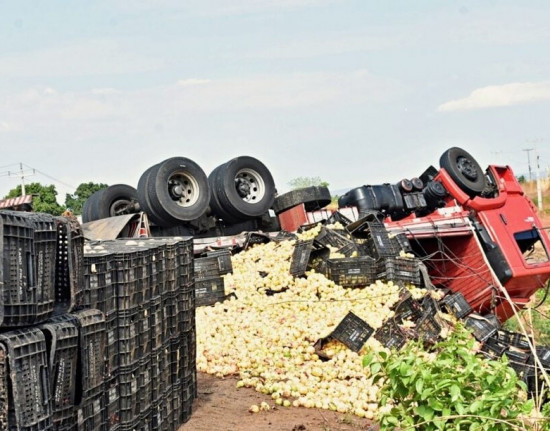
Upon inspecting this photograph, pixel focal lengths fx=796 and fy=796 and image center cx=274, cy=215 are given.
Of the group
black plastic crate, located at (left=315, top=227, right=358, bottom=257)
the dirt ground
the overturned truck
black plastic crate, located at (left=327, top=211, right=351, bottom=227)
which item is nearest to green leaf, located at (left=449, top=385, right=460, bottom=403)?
the dirt ground

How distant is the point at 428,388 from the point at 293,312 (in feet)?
24.3

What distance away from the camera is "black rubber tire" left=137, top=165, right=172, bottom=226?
15750mm

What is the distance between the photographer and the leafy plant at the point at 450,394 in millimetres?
4188

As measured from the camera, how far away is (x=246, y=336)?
10742 mm

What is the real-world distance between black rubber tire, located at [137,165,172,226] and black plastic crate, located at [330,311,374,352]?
6.39 metres

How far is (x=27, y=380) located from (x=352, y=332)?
20.7ft

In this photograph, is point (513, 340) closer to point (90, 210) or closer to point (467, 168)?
point (467, 168)

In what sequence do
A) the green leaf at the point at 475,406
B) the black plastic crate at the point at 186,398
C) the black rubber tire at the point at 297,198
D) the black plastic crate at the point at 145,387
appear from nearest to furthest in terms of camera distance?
the green leaf at the point at 475,406 → the black plastic crate at the point at 145,387 → the black plastic crate at the point at 186,398 → the black rubber tire at the point at 297,198

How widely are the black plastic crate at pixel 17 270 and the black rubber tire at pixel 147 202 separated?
36.0 ft

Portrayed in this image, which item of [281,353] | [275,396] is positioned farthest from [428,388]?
[281,353]

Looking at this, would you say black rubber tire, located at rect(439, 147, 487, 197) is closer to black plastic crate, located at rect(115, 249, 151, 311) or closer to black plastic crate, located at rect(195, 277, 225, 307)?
black plastic crate, located at rect(195, 277, 225, 307)

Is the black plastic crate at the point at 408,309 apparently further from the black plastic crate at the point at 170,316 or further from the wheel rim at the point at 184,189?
the wheel rim at the point at 184,189

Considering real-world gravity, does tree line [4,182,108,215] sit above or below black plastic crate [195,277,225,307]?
above

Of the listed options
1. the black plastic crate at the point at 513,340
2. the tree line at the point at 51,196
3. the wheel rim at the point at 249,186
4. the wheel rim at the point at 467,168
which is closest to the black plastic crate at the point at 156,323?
the black plastic crate at the point at 513,340
